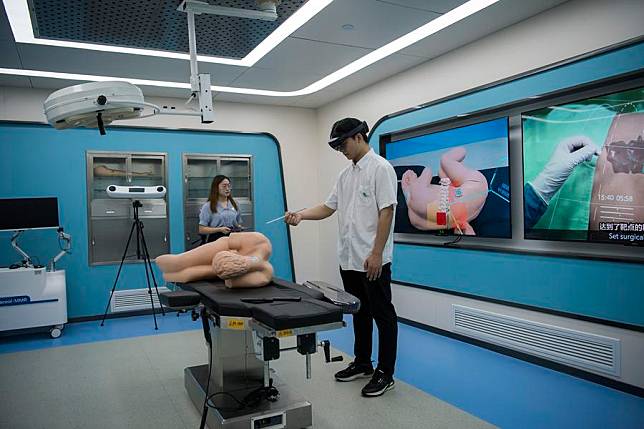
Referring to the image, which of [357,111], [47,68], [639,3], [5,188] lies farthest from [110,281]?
[639,3]

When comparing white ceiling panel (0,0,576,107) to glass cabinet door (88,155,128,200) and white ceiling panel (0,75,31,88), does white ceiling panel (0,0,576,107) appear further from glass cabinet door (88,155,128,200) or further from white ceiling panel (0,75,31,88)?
glass cabinet door (88,155,128,200)

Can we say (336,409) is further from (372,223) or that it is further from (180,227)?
(180,227)

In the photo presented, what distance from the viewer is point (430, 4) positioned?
297 cm

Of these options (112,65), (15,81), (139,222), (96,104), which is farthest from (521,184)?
(15,81)

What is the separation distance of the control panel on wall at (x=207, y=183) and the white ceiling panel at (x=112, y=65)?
109 centimetres

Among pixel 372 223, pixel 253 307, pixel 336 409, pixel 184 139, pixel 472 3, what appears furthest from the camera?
pixel 184 139

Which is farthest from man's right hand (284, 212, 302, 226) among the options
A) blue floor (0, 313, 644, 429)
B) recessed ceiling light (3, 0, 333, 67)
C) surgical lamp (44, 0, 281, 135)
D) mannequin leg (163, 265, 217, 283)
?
recessed ceiling light (3, 0, 333, 67)

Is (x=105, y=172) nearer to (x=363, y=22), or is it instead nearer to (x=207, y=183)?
(x=207, y=183)

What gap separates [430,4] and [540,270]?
183 centimetres

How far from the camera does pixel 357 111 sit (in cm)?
507

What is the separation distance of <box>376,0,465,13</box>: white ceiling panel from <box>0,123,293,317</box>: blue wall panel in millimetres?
3019

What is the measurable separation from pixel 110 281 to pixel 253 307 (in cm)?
354

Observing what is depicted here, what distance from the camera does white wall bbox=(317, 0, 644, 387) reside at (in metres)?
2.68

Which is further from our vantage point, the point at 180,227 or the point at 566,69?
the point at 180,227
